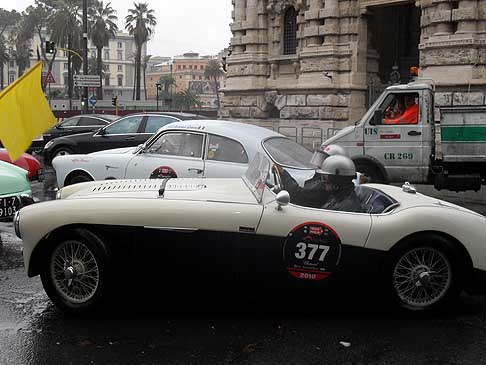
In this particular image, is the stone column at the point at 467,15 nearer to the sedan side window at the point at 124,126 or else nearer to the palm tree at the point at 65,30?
the sedan side window at the point at 124,126

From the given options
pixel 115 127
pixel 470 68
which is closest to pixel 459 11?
pixel 470 68

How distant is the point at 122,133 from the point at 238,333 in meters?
9.40

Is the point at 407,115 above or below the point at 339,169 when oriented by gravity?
above

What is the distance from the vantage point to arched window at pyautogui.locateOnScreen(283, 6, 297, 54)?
22.8m

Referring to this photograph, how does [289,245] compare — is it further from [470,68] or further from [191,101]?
[191,101]

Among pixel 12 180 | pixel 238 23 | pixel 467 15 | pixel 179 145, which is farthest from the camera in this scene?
pixel 238 23

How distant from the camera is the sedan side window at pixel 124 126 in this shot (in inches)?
510

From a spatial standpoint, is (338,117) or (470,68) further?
(338,117)

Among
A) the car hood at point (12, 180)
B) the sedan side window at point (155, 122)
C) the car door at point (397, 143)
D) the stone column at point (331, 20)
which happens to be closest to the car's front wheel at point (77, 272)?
the car hood at point (12, 180)

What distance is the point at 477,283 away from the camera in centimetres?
453

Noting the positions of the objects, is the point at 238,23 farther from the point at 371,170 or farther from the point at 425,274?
the point at 425,274

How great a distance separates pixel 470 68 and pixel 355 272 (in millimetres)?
14343

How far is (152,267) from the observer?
442 centimetres

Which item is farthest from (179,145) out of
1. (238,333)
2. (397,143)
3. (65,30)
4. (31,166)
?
(65,30)
